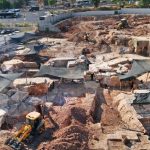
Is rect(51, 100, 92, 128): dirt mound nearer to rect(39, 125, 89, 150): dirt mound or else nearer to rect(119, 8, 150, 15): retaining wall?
rect(39, 125, 89, 150): dirt mound

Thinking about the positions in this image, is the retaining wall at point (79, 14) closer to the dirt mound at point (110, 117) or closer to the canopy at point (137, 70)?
the canopy at point (137, 70)

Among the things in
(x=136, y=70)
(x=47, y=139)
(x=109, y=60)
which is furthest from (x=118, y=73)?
(x=47, y=139)

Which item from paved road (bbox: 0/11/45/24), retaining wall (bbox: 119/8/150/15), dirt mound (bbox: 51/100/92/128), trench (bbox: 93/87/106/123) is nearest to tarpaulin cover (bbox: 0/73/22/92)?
dirt mound (bbox: 51/100/92/128)

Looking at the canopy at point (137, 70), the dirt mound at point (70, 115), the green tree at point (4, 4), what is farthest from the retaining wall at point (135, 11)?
the dirt mound at point (70, 115)

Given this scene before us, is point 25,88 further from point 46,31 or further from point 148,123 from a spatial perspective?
point 46,31

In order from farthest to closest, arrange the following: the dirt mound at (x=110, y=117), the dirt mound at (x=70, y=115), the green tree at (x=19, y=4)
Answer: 1. the green tree at (x=19, y=4)
2. the dirt mound at (x=110, y=117)
3. the dirt mound at (x=70, y=115)

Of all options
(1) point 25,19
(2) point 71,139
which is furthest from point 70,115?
(1) point 25,19

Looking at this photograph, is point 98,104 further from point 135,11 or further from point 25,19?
point 135,11
